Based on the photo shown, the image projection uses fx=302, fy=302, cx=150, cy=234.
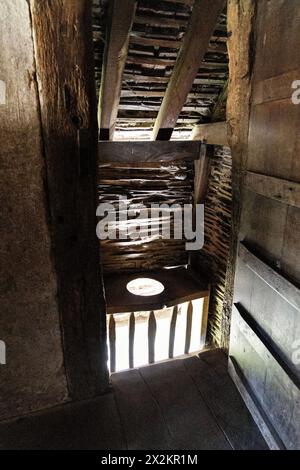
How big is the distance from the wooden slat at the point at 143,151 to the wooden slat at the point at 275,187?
2369 mm

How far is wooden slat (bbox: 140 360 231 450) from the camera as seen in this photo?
1.67 metres

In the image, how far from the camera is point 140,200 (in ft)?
14.5

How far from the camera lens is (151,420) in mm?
1774

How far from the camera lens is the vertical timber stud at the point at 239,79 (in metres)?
1.67

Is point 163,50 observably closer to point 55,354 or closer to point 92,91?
point 92,91

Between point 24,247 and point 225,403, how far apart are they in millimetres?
1525

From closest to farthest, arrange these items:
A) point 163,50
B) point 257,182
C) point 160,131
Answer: point 257,182 < point 163,50 < point 160,131

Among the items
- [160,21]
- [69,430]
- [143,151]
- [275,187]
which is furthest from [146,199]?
[69,430]

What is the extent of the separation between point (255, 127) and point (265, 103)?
15 centimetres

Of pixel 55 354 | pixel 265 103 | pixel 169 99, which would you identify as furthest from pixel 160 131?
pixel 55 354

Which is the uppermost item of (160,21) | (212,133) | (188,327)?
(160,21)

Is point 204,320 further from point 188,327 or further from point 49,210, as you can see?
point 49,210

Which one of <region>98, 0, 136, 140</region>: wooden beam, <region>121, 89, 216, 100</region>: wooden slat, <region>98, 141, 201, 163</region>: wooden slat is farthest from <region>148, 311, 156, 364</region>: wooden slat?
<region>121, 89, 216, 100</region>: wooden slat

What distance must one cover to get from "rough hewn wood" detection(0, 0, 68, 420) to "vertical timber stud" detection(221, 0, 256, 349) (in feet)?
3.75
